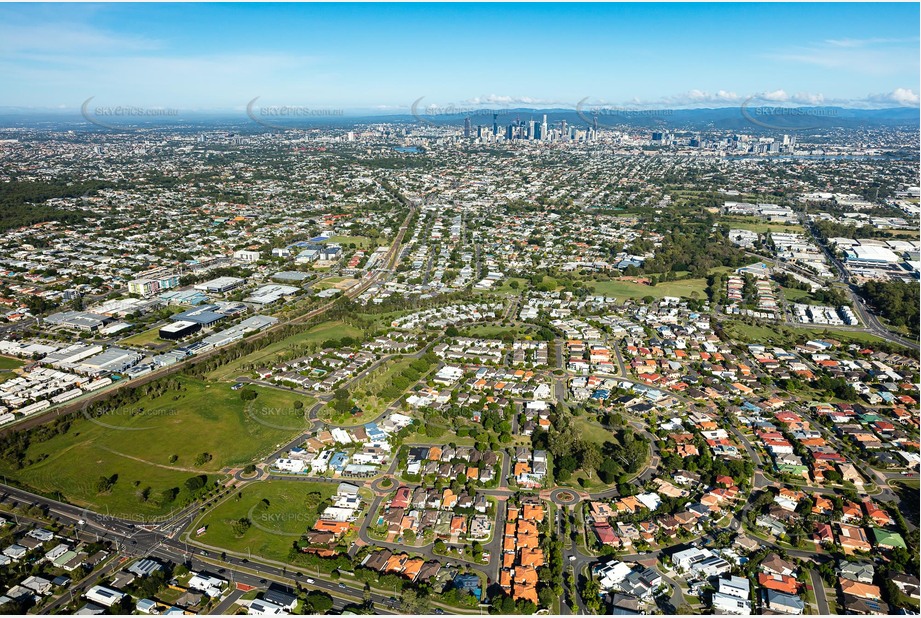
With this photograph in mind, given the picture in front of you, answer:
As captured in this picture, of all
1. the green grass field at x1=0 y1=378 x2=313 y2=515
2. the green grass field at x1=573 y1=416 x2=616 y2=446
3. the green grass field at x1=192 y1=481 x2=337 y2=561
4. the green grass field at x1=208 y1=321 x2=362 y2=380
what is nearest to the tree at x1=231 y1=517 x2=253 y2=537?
the green grass field at x1=192 y1=481 x2=337 y2=561

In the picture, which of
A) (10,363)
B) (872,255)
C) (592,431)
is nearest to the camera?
(592,431)

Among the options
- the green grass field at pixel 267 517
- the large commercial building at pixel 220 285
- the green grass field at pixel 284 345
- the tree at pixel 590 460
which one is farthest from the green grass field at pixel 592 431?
the large commercial building at pixel 220 285

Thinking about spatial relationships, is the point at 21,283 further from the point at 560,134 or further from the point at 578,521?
the point at 560,134

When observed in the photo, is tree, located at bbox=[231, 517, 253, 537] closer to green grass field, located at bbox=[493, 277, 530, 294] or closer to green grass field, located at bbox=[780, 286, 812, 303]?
green grass field, located at bbox=[493, 277, 530, 294]

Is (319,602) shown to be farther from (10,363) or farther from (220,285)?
(220,285)

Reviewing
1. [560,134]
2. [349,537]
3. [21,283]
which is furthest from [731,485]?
[560,134]

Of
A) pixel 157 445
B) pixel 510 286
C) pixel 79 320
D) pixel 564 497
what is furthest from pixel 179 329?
pixel 564 497
